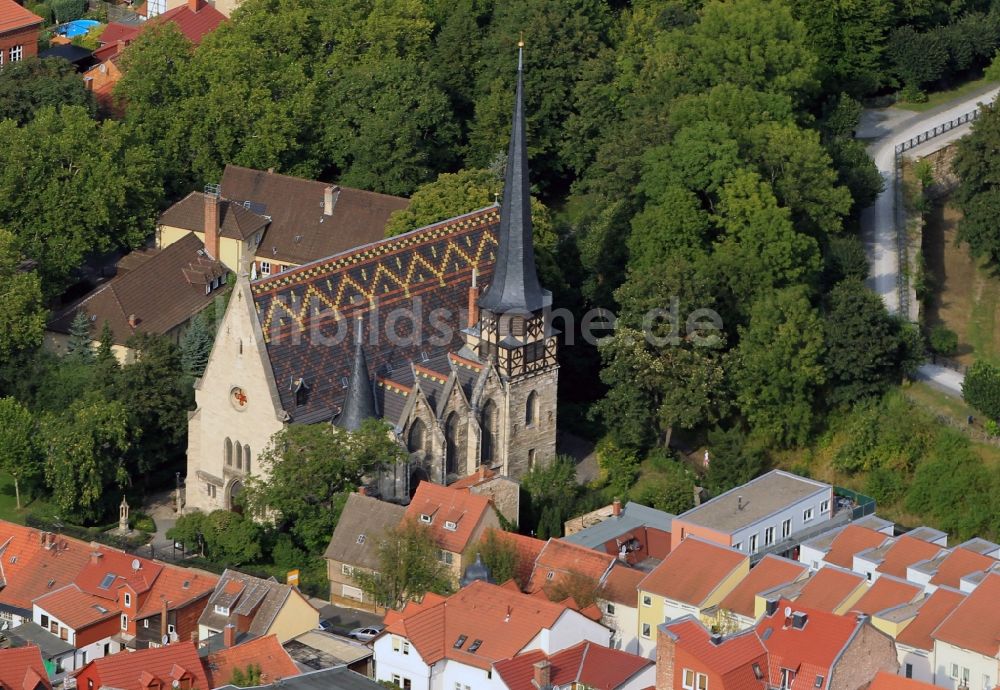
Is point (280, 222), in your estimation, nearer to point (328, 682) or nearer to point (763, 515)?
point (763, 515)

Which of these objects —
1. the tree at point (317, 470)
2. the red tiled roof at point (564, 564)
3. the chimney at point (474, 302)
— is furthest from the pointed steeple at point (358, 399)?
the red tiled roof at point (564, 564)

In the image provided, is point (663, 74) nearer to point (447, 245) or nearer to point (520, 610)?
point (447, 245)

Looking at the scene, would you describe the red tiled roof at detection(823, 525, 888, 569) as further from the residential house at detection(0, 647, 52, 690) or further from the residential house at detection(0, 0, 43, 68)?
the residential house at detection(0, 0, 43, 68)

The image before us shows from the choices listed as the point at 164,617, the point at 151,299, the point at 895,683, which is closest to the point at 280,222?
the point at 151,299

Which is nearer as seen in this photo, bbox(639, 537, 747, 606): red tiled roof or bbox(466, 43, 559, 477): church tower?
bbox(639, 537, 747, 606): red tiled roof

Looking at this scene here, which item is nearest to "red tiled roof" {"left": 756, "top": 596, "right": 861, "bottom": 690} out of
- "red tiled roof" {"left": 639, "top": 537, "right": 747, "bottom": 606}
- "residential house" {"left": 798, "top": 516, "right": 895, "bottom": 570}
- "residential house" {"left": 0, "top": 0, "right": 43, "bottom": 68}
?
"red tiled roof" {"left": 639, "top": 537, "right": 747, "bottom": 606}

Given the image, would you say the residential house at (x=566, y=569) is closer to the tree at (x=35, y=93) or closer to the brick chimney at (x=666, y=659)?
the brick chimney at (x=666, y=659)
